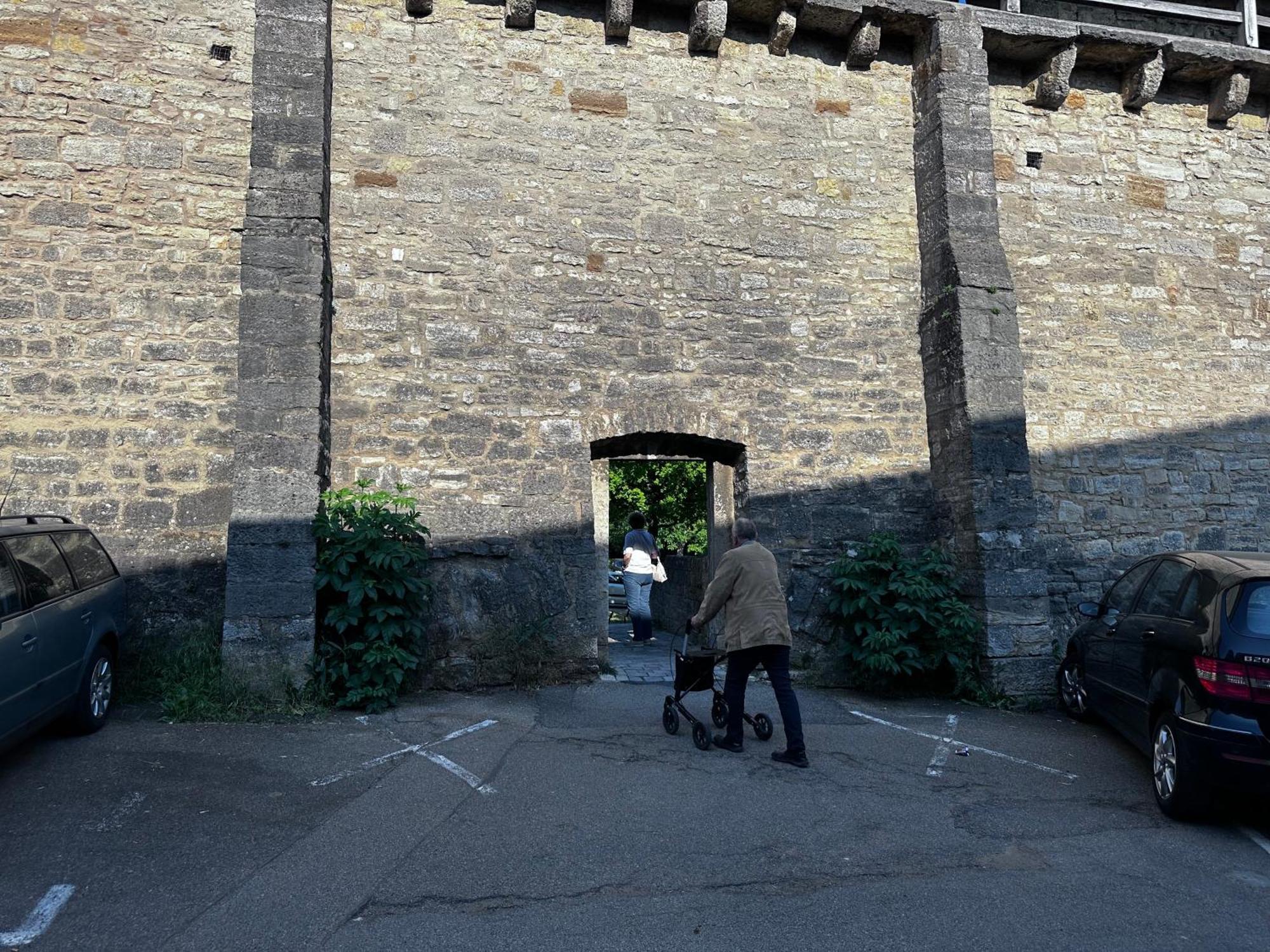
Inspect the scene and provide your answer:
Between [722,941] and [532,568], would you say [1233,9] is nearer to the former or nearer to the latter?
[532,568]

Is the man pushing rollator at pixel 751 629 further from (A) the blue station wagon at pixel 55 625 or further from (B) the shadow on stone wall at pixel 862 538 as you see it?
(A) the blue station wagon at pixel 55 625

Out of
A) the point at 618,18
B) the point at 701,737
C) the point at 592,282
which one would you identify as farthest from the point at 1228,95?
the point at 701,737

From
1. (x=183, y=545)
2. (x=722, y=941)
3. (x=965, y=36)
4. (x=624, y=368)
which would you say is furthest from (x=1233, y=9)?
(x=183, y=545)

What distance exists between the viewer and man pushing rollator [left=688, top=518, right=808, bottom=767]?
17.1ft

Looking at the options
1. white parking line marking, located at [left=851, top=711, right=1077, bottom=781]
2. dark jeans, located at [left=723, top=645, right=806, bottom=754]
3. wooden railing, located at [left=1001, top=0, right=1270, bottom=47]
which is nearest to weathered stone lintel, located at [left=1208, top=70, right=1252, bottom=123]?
wooden railing, located at [left=1001, top=0, right=1270, bottom=47]

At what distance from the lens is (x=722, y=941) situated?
3.13 m

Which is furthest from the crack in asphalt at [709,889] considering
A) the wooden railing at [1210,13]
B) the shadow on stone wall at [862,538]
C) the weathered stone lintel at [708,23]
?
the wooden railing at [1210,13]

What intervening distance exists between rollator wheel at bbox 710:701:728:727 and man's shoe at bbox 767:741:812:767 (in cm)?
45

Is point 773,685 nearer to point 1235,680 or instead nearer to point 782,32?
point 1235,680

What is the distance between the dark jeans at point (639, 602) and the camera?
1017cm

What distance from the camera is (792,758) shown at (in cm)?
519

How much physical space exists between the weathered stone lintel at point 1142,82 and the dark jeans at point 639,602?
7388 millimetres

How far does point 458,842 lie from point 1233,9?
12.1 m

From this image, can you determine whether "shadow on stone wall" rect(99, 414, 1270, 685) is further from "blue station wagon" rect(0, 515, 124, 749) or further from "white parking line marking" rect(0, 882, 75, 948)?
"white parking line marking" rect(0, 882, 75, 948)
